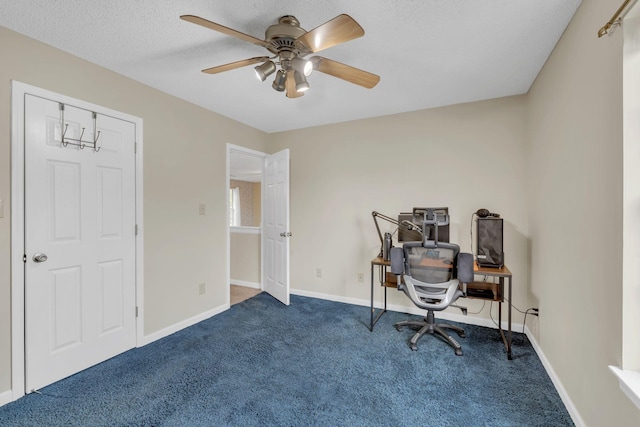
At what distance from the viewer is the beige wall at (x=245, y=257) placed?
4.38 metres

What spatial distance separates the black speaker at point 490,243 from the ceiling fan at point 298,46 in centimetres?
172

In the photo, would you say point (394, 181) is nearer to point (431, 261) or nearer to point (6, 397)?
point (431, 261)

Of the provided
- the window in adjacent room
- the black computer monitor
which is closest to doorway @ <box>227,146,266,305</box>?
the black computer monitor

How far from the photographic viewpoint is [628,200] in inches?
45.3

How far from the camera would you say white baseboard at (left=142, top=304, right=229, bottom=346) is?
2.62m

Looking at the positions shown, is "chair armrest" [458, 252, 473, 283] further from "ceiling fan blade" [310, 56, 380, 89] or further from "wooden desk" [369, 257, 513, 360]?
"ceiling fan blade" [310, 56, 380, 89]

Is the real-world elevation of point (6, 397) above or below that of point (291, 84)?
below

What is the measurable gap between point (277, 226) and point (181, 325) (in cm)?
155

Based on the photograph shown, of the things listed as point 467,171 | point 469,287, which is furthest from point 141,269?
point 467,171

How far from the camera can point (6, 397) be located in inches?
70.7

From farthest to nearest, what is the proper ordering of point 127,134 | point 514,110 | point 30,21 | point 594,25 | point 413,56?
point 514,110, point 127,134, point 413,56, point 30,21, point 594,25

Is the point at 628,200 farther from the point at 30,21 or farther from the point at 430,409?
the point at 30,21

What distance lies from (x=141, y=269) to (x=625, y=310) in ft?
10.4

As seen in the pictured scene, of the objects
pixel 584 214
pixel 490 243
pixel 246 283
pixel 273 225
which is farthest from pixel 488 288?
pixel 246 283
